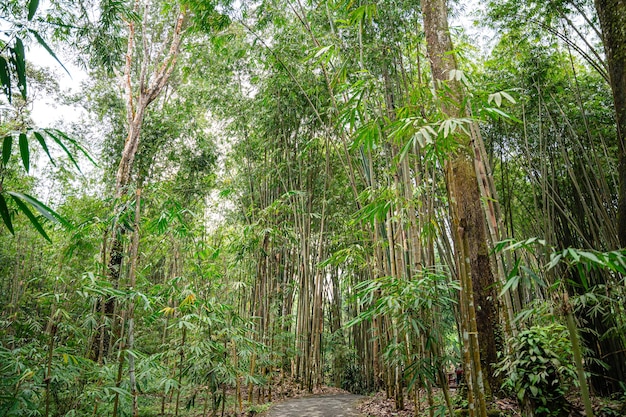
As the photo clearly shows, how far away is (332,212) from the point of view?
21.1 feet

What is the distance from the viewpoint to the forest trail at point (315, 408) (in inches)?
148

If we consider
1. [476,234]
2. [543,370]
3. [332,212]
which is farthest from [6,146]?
[332,212]

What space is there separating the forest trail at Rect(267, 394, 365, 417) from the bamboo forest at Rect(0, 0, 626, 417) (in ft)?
0.19

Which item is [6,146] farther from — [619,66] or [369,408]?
[369,408]

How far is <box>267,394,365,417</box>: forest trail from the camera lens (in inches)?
148

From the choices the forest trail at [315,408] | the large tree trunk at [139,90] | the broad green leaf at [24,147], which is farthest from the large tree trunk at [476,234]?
the large tree trunk at [139,90]

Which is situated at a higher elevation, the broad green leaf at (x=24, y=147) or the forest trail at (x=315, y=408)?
the broad green leaf at (x=24, y=147)

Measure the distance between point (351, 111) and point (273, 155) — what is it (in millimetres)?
3673

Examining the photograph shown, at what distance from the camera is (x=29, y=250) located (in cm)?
691

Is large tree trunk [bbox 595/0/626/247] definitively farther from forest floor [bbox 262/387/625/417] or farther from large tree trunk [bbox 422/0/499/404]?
forest floor [bbox 262/387/625/417]

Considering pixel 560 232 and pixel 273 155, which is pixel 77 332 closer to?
pixel 273 155

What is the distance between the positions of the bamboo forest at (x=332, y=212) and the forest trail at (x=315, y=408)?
6cm

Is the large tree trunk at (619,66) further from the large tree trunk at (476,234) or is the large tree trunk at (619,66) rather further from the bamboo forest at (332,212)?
the large tree trunk at (476,234)

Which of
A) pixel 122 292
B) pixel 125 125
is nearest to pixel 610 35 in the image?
pixel 122 292
